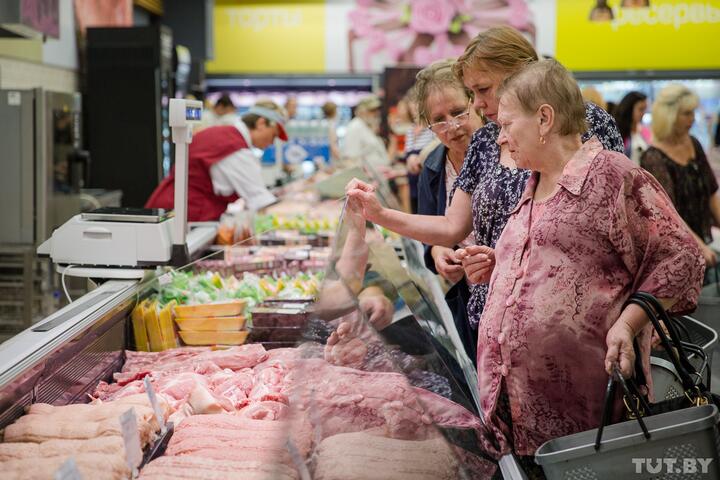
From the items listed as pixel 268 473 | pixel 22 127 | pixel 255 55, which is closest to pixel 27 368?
pixel 268 473

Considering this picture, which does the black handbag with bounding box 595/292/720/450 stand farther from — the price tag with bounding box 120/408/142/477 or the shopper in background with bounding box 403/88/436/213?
the shopper in background with bounding box 403/88/436/213

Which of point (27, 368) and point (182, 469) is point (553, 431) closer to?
point (182, 469)

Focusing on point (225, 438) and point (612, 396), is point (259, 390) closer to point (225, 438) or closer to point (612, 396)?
point (225, 438)

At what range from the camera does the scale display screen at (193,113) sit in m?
3.01

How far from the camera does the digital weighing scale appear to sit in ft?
9.93

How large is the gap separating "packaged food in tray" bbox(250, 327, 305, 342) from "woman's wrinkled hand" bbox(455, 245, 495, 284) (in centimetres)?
92

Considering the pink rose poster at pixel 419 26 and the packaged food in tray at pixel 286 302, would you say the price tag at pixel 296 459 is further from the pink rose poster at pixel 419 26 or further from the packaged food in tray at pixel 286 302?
the pink rose poster at pixel 419 26

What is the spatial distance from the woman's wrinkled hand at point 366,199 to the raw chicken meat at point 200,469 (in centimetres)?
99

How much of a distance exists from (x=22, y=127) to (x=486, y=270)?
14.0ft

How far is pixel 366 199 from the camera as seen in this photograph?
2.73 m

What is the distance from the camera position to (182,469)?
2051 mm

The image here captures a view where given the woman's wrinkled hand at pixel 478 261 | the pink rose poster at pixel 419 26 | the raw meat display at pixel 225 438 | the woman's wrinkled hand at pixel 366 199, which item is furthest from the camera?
the pink rose poster at pixel 419 26

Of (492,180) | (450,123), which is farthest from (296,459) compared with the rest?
(450,123)
